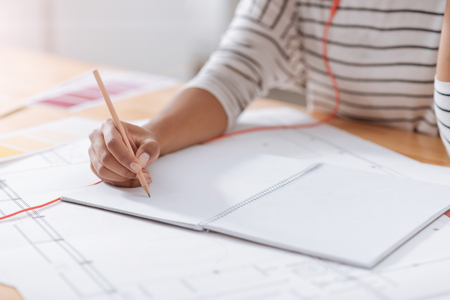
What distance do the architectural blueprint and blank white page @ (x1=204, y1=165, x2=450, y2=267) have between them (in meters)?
0.01

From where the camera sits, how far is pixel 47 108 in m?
0.94

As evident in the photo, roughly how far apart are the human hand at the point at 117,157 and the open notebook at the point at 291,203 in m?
0.01

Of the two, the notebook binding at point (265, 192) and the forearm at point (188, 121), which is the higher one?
the forearm at point (188, 121)

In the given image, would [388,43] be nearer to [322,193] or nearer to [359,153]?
[359,153]

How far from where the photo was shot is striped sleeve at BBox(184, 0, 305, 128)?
83 centimetres

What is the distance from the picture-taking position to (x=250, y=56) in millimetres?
856

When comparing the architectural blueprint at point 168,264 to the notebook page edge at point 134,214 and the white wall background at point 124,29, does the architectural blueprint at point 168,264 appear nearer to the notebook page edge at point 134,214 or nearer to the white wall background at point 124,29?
the notebook page edge at point 134,214

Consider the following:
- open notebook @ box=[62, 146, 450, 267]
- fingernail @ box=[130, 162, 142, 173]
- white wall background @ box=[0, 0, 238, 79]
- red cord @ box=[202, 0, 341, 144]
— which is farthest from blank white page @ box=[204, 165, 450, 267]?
white wall background @ box=[0, 0, 238, 79]

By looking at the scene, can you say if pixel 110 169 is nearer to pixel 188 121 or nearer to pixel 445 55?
pixel 188 121

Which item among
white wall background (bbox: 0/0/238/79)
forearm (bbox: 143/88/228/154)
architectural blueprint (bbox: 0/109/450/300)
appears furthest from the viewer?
white wall background (bbox: 0/0/238/79)

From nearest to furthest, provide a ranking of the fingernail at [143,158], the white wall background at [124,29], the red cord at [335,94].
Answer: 1. the fingernail at [143,158]
2. the red cord at [335,94]
3. the white wall background at [124,29]

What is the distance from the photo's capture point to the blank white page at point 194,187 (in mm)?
510

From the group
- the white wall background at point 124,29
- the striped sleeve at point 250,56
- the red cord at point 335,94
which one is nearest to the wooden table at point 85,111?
the red cord at point 335,94

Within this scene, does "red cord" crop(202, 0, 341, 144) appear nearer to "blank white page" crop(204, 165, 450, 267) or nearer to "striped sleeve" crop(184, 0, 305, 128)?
"striped sleeve" crop(184, 0, 305, 128)
